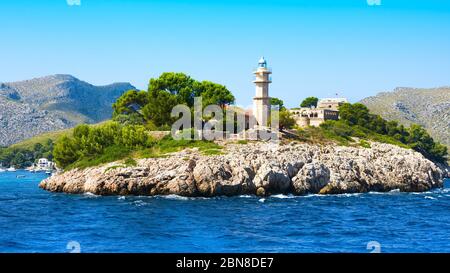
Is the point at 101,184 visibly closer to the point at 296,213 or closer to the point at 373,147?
the point at 296,213

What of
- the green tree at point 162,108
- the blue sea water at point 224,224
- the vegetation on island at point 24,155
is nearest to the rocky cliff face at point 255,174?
the blue sea water at point 224,224

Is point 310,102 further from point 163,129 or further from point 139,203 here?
point 139,203

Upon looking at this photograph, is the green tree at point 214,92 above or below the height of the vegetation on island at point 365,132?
above

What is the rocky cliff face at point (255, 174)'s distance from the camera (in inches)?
2345

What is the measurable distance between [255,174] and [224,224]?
2091cm

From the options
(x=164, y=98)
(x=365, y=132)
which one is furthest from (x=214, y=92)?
(x=365, y=132)

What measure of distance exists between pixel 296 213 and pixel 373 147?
113 ft

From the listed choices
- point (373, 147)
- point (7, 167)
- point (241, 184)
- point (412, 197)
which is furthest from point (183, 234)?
point (7, 167)

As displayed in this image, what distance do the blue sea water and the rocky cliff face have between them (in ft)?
7.69

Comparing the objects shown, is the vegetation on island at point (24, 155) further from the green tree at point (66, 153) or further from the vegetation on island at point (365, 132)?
the vegetation on island at point (365, 132)

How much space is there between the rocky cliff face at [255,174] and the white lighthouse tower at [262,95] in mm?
10739

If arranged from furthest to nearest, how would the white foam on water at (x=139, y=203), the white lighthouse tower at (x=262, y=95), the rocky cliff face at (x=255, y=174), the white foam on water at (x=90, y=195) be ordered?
the white lighthouse tower at (x=262, y=95) → the rocky cliff face at (x=255, y=174) → the white foam on water at (x=90, y=195) → the white foam on water at (x=139, y=203)

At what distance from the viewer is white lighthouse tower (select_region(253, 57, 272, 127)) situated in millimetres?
79625

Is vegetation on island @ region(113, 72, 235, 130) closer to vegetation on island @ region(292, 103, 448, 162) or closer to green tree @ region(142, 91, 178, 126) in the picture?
green tree @ region(142, 91, 178, 126)
